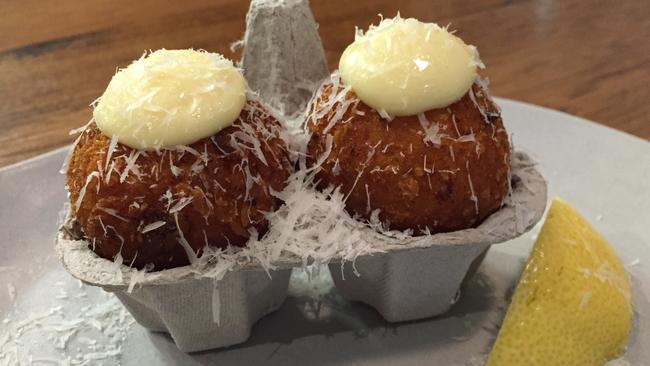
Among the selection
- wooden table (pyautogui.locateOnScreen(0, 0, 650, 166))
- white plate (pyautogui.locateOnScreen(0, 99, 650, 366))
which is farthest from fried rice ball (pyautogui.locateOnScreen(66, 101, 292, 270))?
wooden table (pyautogui.locateOnScreen(0, 0, 650, 166))

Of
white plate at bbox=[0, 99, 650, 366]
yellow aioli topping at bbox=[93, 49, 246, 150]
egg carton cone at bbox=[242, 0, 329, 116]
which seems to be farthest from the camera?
egg carton cone at bbox=[242, 0, 329, 116]

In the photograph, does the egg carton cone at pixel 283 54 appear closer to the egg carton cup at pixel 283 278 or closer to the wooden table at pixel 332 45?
the egg carton cup at pixel 283 278

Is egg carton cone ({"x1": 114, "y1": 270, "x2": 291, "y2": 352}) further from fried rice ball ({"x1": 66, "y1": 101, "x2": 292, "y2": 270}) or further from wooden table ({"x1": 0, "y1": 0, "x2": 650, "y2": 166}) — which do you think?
wooden table ({"x1": 0, "y1": 0, "x2": 650, "y2": 166})

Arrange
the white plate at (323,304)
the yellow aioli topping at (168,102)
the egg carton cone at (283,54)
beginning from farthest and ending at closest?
1. the egg carton cone at (283,54)
2. the white plate at (323,304)
3. the yellow aioli topping at (168,102)

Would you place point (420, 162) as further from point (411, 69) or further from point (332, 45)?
point (332, 45)

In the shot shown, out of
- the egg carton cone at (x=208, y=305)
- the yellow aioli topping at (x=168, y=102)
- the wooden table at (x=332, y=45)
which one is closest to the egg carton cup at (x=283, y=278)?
the egg carton cone at (x=208, y=305)

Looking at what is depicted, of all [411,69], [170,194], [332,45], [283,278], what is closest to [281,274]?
[283,278]

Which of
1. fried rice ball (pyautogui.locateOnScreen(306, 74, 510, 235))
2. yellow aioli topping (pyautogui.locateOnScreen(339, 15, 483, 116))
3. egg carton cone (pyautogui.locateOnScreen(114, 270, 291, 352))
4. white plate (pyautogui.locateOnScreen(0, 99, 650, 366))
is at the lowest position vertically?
white plate (pyautogui.locateOnScreen(0, 99, 650, 366))
